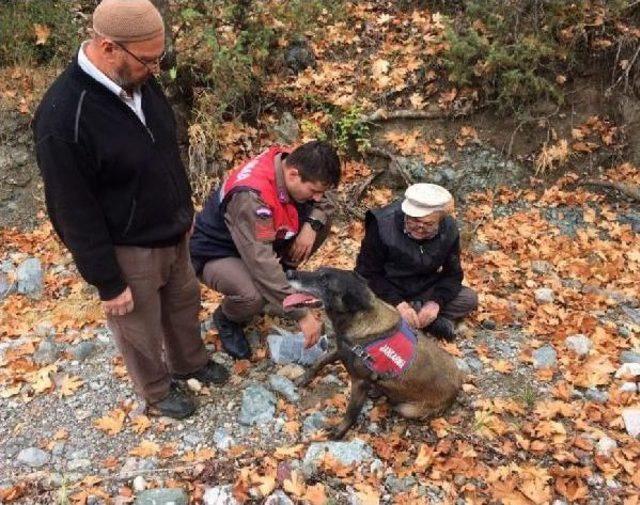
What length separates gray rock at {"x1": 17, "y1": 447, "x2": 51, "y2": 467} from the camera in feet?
13.8

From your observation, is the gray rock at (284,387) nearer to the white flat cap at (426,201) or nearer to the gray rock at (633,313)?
the white flat cap at (426,201)

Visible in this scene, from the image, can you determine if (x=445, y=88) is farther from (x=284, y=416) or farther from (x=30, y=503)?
(x=30, y=503)

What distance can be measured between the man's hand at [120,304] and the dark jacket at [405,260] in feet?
7.48

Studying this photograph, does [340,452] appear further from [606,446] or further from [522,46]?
[522,46]

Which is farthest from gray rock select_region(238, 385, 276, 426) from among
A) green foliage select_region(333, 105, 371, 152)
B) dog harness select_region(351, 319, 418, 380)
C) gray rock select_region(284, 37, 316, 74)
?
gray rock select_region(284, 37, 316, 74)

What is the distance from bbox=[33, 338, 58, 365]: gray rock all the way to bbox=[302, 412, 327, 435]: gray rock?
2563mm

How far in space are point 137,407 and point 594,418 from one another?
12.2 feet

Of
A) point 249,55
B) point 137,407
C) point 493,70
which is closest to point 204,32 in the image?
point 249,55

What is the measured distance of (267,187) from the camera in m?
4.27

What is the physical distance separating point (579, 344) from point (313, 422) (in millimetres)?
2738

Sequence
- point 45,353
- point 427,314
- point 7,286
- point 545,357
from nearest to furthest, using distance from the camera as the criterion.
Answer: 1. point 427,314
2. point 545,357
3. point 45,353
4. point 7,286

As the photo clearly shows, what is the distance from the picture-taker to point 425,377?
4227 mm

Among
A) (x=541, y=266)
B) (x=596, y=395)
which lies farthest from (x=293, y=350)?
(x=541, y=266)

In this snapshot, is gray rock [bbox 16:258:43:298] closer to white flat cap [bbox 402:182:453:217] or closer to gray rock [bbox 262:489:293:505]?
gray rock [bbox 262:489:293:505]
